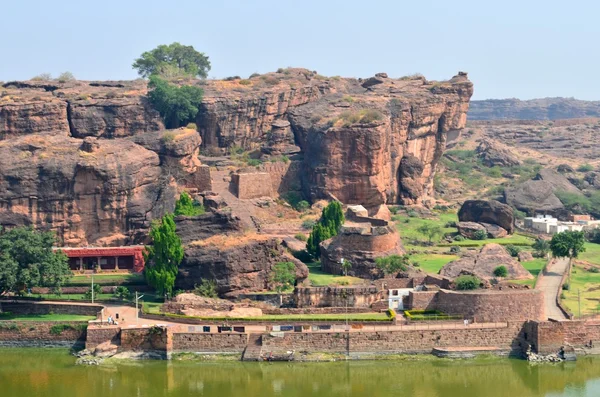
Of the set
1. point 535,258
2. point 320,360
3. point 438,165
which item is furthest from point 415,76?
point 320,360

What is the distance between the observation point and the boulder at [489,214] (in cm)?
9706

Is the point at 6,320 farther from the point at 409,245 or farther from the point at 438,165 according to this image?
the point at 438,165

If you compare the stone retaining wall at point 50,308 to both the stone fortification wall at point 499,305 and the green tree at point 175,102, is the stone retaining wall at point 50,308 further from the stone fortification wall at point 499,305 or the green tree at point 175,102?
the green tree at point 175,102

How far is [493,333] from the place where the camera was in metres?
63.6

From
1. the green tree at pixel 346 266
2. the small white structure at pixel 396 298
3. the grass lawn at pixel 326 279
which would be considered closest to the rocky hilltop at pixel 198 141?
the grass lawn at pixel 326 279

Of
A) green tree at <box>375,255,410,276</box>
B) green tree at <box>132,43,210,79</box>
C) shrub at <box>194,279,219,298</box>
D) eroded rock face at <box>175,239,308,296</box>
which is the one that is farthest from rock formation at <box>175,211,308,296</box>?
green tree at <box>132,43,210,79</box>

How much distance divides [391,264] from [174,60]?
220 ft

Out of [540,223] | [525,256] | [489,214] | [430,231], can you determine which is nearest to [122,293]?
[525,256]

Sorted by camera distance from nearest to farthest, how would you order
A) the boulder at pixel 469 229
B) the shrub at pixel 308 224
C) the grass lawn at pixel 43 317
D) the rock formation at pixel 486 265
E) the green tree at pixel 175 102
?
the grass lawn at pixel 43 317 → the rock formation at pixel 486 265 → the shrub at pixel 308 224 → the boulder at pixel 469 229 → the green tree at pixel 175 102

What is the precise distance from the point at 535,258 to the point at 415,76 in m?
36.0

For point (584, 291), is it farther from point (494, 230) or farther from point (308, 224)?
point (308, 224)

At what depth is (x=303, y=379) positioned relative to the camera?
59.8 meters

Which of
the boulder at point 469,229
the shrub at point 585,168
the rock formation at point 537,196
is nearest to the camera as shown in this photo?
the boulder at point 469,229

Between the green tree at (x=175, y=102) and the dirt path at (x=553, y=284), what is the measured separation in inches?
1299
